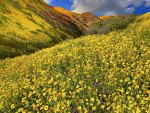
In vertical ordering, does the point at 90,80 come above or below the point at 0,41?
below

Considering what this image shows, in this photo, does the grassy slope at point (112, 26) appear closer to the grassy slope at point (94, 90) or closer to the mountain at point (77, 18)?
the grassy slope at point (94, 90)

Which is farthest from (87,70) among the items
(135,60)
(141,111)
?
(141,111)

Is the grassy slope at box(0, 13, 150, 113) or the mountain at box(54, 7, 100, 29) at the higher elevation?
the mountain at box(54, 7, 100, 29)

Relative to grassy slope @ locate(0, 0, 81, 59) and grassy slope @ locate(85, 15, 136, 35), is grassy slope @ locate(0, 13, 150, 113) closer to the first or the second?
grassy slope @ locate(85, 15, 136, 35)

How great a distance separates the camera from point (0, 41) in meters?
39.8

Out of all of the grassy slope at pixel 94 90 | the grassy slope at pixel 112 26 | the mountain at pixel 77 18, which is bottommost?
the grassy slope at pixel 94 90

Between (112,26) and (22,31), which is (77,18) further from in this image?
(112,26)

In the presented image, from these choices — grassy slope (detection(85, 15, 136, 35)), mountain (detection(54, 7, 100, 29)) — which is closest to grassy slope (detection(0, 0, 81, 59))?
grassy slope (detection(85, 15, 136, 35))

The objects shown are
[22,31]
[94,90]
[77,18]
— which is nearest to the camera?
[94,90]

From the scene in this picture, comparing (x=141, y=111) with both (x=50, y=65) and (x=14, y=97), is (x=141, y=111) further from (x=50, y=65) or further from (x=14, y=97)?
(x=50, y=65)

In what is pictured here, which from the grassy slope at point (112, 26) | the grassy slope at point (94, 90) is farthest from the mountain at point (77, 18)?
the grassy slope at point (94, 90)

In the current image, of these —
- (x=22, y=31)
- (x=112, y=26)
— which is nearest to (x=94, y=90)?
(x=112, y=26)

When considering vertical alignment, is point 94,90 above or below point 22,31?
below

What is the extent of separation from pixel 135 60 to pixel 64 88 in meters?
3.26
